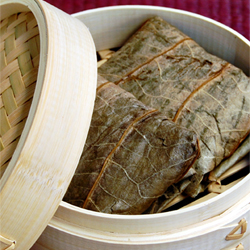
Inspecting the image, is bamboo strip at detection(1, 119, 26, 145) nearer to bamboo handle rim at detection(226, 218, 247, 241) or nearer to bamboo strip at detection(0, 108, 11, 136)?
bamboo strip at detection(0, 108, 11, 136)

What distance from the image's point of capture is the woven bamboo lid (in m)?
0.97

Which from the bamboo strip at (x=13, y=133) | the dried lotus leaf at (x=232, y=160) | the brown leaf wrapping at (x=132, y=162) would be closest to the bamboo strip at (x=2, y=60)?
the bamboo strip at (x=13, y=133)

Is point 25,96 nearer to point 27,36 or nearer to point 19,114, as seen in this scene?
point 19,114

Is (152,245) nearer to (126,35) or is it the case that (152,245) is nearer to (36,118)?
(36,118)

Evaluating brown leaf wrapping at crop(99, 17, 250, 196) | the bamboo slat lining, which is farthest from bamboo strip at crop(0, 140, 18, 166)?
brown leaf wrapping at crop(99, 17, 250, 196)

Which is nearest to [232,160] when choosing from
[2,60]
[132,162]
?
[132,162]

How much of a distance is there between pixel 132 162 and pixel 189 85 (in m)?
0.43

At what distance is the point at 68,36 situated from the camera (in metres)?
1.13

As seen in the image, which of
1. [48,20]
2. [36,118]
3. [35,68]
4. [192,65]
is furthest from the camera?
[192,65]

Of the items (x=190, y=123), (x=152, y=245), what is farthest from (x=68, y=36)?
(x=152, y=245)

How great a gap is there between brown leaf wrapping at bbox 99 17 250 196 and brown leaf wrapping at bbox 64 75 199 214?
16 cm

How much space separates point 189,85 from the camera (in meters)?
1.44

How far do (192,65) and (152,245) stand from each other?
2.47 ft

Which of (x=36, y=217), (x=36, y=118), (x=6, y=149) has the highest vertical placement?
(x=36, y=118)
